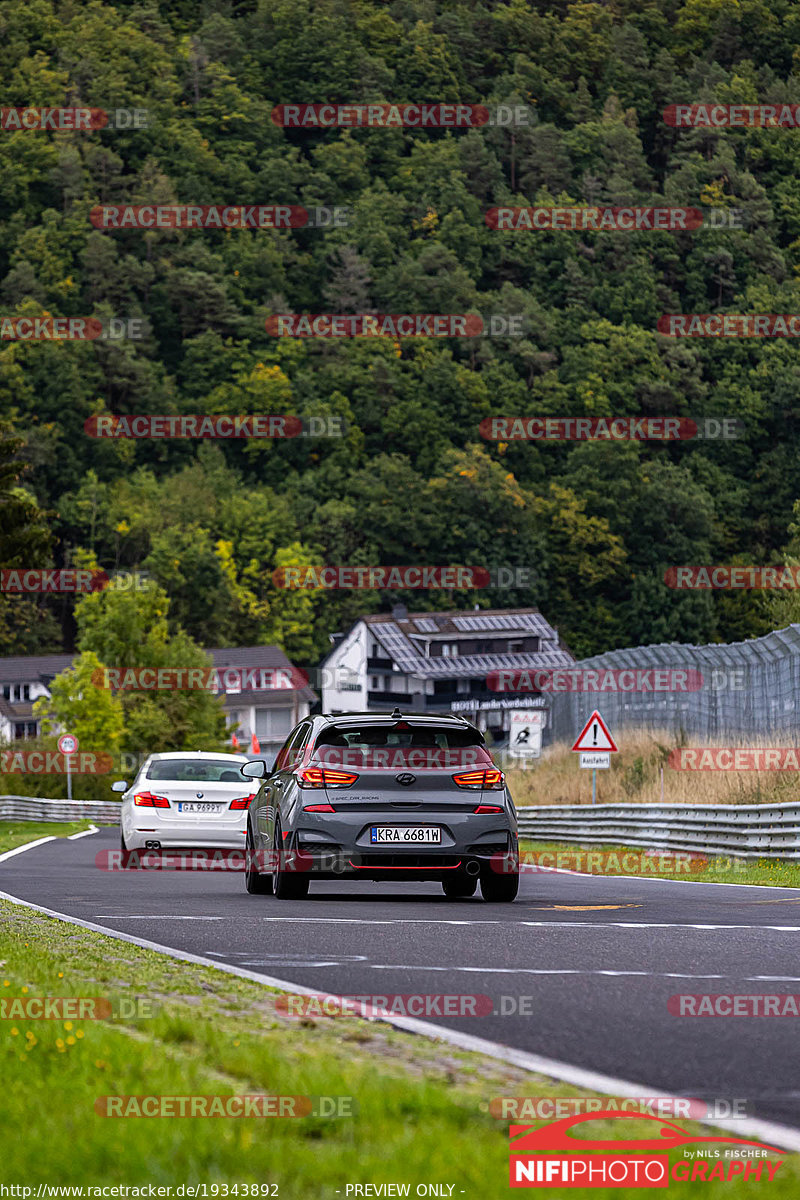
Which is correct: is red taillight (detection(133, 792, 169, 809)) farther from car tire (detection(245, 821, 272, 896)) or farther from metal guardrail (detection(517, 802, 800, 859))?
metal guardrail (detection(517, 802, 800, 859))

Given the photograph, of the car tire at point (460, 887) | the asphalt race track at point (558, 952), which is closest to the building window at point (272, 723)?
the asphalt race track at point (558, 952)

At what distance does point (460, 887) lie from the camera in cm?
1600

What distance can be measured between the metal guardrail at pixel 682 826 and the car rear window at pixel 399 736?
6.94 metres

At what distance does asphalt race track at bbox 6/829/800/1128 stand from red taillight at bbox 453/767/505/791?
909 mm

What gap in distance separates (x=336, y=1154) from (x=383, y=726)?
1022 centimetres

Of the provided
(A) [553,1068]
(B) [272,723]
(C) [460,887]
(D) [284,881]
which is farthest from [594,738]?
(B) [272,723]

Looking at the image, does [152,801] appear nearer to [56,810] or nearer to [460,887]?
[460,887]

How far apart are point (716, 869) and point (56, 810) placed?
41001 mm

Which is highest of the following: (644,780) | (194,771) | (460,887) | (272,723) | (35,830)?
(194,771)

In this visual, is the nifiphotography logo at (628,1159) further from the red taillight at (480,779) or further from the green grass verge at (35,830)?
the green grass verge at (35,830)

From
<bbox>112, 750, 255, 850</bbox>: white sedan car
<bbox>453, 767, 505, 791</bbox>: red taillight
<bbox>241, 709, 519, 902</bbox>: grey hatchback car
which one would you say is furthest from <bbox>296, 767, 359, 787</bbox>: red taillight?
<bbox>112, 750, 255, 850</bbox>: white sedan car

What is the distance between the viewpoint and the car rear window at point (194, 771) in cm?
2198

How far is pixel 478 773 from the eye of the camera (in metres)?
14.8

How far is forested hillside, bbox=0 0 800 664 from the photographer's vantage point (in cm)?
13562
